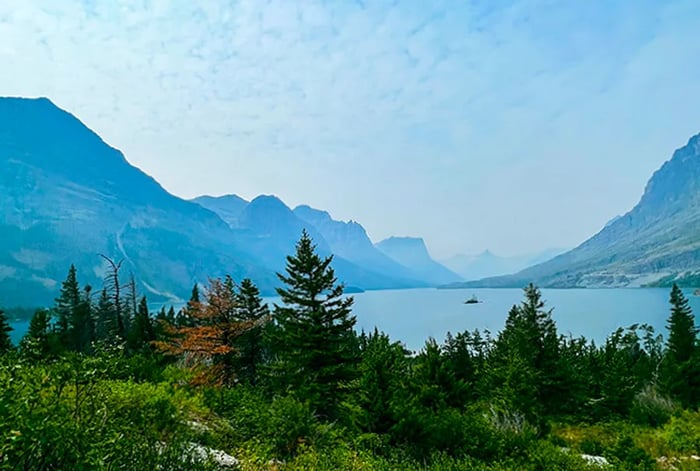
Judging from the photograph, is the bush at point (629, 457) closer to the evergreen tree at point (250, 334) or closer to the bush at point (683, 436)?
the bush at point (683, 436)

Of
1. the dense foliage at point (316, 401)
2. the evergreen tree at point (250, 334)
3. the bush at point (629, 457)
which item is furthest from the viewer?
the evergreen tree at point (250, 334)

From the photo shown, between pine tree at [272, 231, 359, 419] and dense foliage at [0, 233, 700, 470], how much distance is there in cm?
6

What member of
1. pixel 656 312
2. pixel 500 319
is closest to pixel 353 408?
pixel 500 319

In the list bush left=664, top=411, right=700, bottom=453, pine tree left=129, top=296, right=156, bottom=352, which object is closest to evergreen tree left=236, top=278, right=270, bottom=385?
pine tree left=129, top=296, right=156, bottom=352

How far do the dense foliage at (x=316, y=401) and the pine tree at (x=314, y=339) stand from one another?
58 mm

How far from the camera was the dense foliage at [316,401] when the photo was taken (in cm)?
490

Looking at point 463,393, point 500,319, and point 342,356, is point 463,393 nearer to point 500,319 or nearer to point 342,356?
point 342,356

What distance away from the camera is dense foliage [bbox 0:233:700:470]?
490 centimetres

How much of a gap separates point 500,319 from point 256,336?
88.1 metres

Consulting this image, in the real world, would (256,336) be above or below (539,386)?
above

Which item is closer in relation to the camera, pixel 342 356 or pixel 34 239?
pixel 342 356

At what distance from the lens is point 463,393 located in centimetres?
2052

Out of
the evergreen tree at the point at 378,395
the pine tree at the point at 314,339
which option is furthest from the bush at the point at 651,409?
the evergreen tree at the point at 378,395

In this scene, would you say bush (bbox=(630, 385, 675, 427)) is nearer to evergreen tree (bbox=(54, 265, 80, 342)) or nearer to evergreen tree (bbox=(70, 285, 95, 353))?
evergreen tree (bbox=(70, 285, 95, 353))
